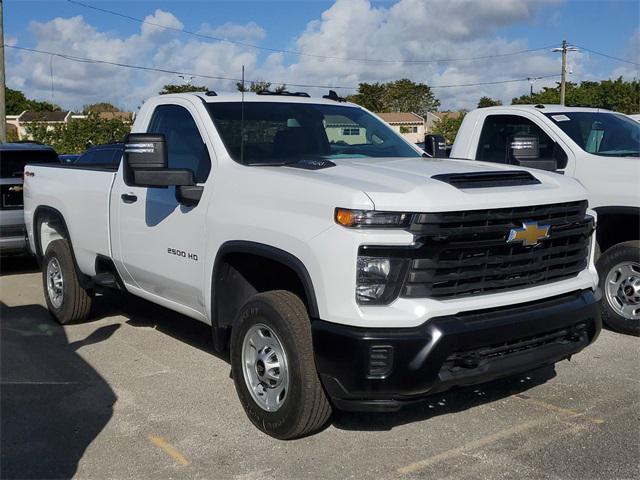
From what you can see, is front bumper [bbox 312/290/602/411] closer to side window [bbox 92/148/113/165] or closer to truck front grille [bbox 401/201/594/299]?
truck front grille [bbox 401/201/594/299]

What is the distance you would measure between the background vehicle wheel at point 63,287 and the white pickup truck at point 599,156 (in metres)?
4.04

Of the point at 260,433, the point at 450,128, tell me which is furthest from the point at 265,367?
the point at 450,128

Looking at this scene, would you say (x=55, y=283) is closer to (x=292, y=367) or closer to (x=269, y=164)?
(x=269, y=164)

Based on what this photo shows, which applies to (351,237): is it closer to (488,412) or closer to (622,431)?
(488,412)

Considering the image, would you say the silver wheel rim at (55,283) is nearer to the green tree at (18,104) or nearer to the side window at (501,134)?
the side window at (501,134)

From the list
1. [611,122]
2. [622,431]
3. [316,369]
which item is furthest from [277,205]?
[611,122]

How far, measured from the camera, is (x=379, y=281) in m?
3.65

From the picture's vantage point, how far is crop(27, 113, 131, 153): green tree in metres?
28.7

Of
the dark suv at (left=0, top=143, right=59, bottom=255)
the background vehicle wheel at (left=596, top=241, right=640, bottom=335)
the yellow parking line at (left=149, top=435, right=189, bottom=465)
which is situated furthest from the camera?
the dark suv at (left=0, top=143, right=59, bottom=255)

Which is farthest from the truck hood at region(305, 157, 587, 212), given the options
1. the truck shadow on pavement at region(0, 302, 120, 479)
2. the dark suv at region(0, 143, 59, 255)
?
the dark suv at region(0, 143, 59, 255)

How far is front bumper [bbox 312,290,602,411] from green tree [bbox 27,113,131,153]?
2630cm

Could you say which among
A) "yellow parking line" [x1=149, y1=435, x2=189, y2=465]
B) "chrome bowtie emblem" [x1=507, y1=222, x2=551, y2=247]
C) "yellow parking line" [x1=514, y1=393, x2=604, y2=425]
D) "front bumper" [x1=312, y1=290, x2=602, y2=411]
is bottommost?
"yellow parking line" [x1=149, y1=435, x2=189, y2=465]

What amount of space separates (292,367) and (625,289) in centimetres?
385

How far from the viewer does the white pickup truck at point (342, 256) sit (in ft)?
11.9
